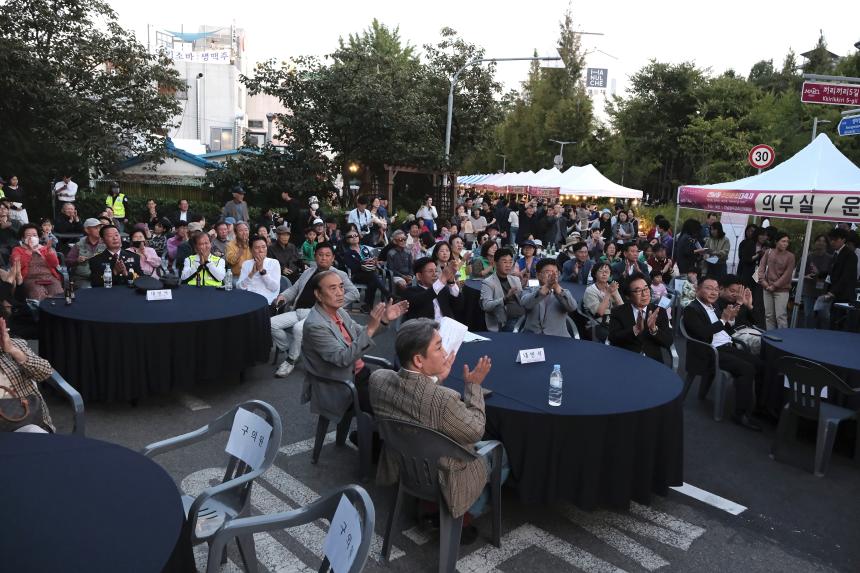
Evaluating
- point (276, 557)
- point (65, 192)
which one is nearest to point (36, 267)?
point (276, 557)

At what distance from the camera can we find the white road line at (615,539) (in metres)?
3.78

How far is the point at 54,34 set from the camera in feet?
59.2

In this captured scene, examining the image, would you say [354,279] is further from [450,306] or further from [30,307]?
[30,307]

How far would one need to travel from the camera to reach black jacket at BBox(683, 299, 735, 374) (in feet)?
20.9

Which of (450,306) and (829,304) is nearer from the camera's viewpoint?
(450,306)

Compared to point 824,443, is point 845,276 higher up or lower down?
higher up

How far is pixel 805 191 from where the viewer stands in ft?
27.1

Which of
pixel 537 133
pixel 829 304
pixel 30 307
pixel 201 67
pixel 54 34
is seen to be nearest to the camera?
pixel 30 307

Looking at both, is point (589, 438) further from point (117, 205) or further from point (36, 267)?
point (117, 205)

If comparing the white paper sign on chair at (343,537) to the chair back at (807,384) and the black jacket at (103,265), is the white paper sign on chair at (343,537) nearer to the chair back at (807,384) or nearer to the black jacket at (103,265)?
the chair back at (807,384)

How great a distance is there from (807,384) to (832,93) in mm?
7157

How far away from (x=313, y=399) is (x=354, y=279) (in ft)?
18.8

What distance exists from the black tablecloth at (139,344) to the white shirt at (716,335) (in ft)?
15.8

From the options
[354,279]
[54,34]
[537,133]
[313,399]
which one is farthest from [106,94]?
[537,133]
